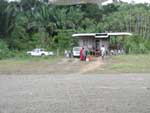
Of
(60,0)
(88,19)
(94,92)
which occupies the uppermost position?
(88,19)

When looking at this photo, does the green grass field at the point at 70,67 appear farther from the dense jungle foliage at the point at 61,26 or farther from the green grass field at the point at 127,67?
the dense jungle foliage at the point at 61,26

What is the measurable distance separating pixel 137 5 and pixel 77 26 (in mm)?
9150

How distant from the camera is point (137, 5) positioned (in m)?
50.5

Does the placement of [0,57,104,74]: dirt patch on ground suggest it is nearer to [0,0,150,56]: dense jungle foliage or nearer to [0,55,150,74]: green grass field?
[0,55,150,74]: green grass field

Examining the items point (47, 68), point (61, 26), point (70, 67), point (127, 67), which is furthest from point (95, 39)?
point (127, 67)

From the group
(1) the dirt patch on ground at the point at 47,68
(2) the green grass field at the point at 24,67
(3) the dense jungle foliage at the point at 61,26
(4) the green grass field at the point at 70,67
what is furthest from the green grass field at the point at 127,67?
(3) the dense jungle foliage at the point at 61,26

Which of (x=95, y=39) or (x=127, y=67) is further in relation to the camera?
(x=95, y=39)

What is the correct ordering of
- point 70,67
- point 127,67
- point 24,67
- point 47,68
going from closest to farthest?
1. point 127,67
2. point 47,68
3. point 70,67
4. point 24,67

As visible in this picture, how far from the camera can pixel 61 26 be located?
47.3 metres

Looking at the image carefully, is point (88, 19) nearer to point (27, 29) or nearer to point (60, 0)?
point (27, 29)

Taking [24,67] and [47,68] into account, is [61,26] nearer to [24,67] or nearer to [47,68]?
[24,67]

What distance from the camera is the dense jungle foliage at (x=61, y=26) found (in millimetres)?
41594

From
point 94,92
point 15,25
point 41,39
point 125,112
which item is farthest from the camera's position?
point 15,25

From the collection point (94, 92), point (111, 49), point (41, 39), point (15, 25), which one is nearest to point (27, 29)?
point (15, 25)
